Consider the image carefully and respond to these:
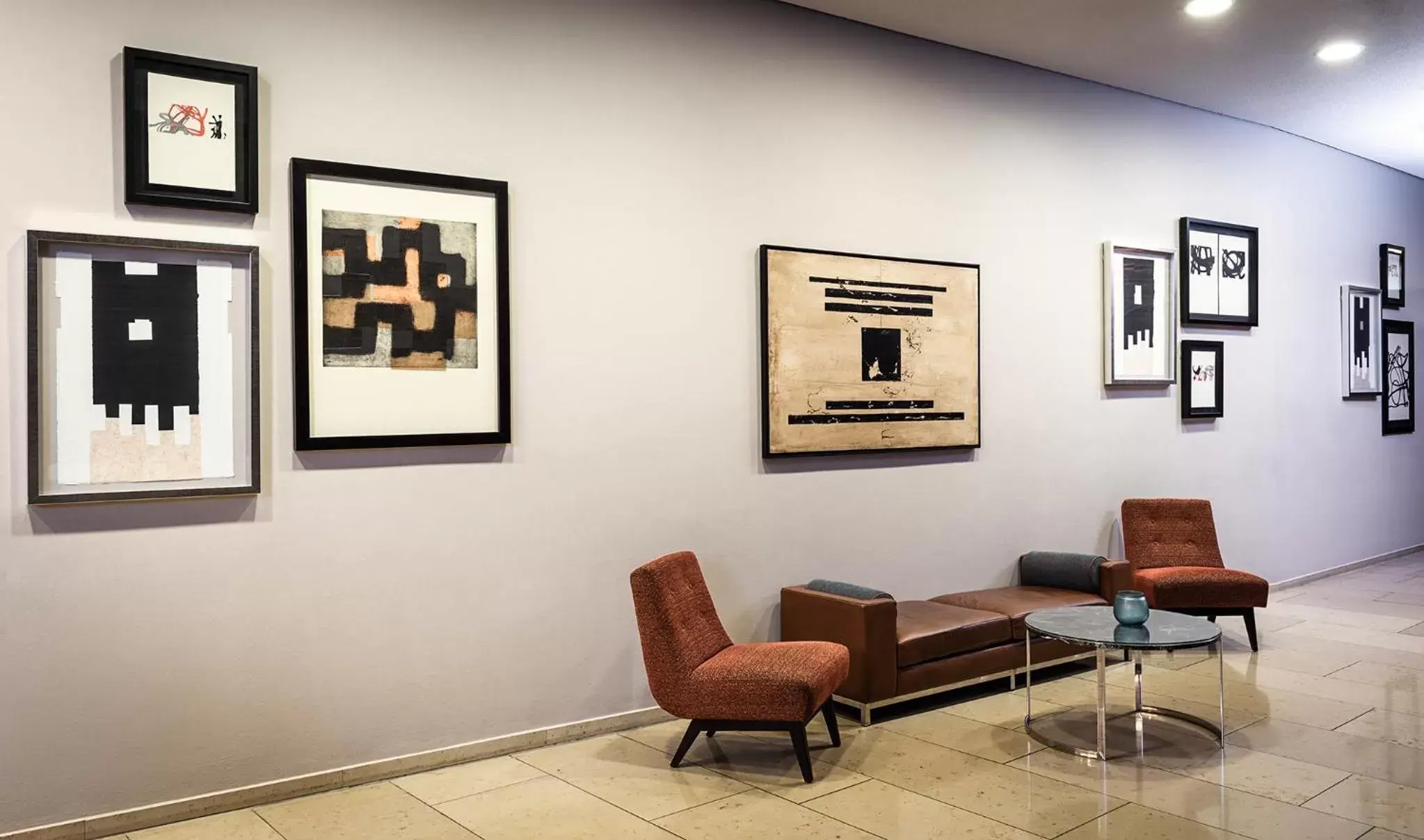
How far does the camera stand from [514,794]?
3873 mm

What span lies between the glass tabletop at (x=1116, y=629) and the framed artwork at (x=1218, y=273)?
3.16 metres

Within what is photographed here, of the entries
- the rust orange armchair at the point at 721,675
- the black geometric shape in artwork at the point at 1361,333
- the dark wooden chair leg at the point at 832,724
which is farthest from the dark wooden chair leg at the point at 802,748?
the black geometric shape in artwork at the point at 1361,333

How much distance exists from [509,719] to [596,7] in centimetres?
306

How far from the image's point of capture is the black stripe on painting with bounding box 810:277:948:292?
17.4 ft

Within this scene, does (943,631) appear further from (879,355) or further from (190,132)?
(190,132)

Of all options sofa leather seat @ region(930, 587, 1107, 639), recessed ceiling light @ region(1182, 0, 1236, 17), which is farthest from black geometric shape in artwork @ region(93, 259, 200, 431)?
recessed ceiling light @ region(1182, 0, 1236, 17)

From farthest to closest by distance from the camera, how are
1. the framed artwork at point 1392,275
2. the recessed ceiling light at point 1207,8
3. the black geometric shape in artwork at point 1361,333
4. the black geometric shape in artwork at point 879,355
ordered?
the framed artwork at point 1392,275 < the black geometric shape in artwork at point 1361,333 < the black geometric shape in artwork at point 879,355 < the recessed ceiling light at point 1207,8

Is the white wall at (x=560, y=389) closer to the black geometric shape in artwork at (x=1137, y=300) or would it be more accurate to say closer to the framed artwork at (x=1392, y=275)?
the black geometric shape in artwork at (x=1137, y=300)

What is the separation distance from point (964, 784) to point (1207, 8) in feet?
13.3

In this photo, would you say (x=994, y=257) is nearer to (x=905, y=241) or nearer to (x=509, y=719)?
(x=905, y=241)

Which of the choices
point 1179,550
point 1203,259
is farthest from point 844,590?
point 1203,259

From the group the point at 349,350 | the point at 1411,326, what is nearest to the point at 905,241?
the point at 349,350

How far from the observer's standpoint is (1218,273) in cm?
731

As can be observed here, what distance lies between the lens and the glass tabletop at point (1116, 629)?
4160 millimetres
